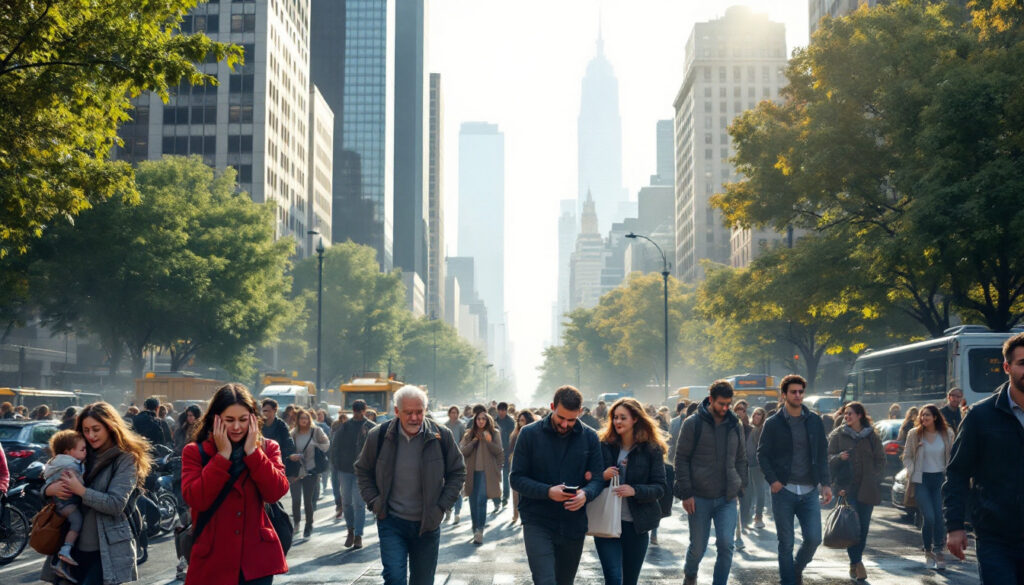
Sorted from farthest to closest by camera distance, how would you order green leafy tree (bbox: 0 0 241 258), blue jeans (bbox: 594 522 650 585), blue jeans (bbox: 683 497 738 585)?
green leafy tree (bbox: 0 0 241 258)
blue jeans (bbox: 683 497 738 585)
blue jeans (bbox: 594 522 650 585)

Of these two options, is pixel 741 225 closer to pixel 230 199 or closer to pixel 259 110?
pixel 230 199

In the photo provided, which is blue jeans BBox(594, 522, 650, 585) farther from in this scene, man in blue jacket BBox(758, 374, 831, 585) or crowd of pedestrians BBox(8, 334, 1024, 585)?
man in blue jacket BBox(758, 374, 831, 585)

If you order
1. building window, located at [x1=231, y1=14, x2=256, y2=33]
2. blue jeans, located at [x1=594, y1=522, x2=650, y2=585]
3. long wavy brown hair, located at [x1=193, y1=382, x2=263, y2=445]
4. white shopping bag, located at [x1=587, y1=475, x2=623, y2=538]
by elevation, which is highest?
building window, located at [x1=231, y1=14, x2=256, y2=33]

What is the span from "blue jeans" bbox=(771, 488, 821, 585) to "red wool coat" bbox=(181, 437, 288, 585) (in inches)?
227

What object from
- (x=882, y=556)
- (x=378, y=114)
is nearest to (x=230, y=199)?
(x=882, y=556)

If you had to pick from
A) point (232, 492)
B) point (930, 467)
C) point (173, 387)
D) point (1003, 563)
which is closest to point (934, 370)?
point (930, 467)

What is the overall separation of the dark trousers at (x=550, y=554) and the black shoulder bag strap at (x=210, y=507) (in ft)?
7.86

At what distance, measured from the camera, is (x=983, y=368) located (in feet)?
72.8

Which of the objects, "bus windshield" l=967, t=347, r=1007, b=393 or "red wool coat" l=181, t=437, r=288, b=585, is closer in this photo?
"red wool coat" l=181, t=437, r=288, b=585

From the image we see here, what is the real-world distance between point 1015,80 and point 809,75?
30.2ft

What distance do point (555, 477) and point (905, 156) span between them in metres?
22.7

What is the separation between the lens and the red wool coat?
18.4 ft

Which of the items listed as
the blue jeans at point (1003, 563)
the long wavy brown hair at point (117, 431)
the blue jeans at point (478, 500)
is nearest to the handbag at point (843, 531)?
the blue jeans at point (1003, 563)

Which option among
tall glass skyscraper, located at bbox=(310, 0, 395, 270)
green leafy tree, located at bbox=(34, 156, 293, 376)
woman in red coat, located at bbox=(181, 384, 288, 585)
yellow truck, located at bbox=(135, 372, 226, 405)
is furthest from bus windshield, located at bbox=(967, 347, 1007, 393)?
tall glass skyscraper, located at bbox=(310, 0, 395, 270)
